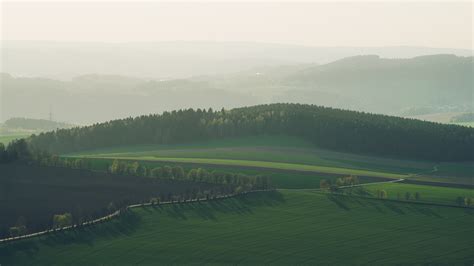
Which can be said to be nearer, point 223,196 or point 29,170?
point 223,196

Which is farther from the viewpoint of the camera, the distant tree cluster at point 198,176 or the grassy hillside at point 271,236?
the distant tree cluster at point 198,176

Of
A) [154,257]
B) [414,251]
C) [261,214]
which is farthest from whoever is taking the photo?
[261,214]

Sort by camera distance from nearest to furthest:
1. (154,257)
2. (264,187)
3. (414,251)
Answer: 1. (154,257)
2. (414,251)
3. (264,187)

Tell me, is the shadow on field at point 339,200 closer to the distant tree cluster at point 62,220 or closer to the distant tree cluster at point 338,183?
the distant tree cluster at point 338,183

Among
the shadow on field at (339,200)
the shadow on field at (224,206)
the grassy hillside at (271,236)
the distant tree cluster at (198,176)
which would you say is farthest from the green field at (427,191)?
the distant tree cluster at (198,176)

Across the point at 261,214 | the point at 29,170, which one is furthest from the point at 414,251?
the point at 29,170

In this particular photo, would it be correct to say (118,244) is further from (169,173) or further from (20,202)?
(169,173)

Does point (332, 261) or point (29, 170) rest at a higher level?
point (29, 170)
